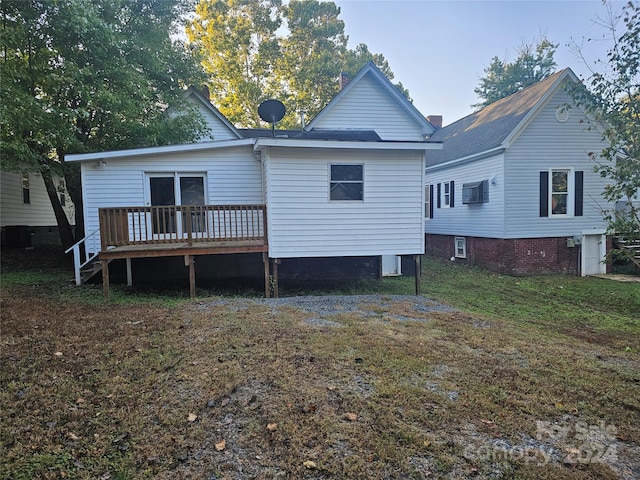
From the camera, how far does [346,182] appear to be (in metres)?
8.70

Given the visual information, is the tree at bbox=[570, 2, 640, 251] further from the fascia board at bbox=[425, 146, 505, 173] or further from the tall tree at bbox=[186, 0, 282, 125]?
the tall tree at bbox=[186, 0, 282, 125]

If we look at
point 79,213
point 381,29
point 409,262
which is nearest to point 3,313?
point 79,213

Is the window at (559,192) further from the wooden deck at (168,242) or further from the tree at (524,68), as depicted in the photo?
the tree at (524,68)

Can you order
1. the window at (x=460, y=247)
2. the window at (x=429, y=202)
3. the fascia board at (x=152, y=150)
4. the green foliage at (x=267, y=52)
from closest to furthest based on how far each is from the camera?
the fascia board at (x=152, y=150) → the window at (x=460, y=247) → the window at (x=429, y=202) → the green foliage at (x=267, y=52)

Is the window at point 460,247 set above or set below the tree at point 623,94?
below

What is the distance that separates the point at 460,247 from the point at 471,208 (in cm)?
189

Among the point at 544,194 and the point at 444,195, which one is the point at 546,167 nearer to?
the point at 544,194

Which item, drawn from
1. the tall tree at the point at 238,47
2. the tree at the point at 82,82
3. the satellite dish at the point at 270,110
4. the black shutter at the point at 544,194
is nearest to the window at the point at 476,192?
the black shutter at the point at 544,194

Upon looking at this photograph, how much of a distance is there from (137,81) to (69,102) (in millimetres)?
1990

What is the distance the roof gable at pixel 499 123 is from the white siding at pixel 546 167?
378mm

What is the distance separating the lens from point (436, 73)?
16.2 metres

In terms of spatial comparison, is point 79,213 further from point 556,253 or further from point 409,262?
point 556,253

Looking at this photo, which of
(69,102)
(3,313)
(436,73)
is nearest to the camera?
(3,313)

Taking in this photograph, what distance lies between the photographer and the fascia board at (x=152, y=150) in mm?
8812
